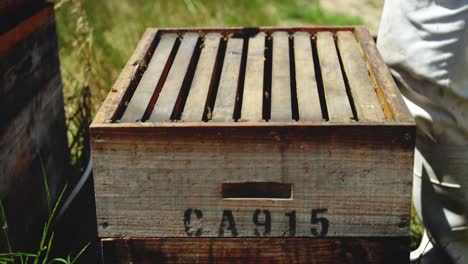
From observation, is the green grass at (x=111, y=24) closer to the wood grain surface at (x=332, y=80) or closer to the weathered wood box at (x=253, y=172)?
the wood grain surface at (x=332, y=80)

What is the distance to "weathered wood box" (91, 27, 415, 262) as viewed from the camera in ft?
6.04

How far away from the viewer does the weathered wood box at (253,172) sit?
1842 mm

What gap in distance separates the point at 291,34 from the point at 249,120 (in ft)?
2.84

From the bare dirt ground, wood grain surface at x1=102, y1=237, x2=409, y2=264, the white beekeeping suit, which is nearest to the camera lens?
wood grain surface at x1=102, y1=237, x2=409, y2=264

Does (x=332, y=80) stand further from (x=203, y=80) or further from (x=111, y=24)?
(x=111, y=24)

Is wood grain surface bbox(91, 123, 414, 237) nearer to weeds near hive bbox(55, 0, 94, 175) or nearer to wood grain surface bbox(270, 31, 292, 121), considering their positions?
wood grain surface bbox(270, 31, 292, 121)

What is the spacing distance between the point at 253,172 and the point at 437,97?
0.77 meters

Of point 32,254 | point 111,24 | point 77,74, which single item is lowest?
point 77,74

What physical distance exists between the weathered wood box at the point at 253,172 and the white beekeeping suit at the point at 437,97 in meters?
0.27

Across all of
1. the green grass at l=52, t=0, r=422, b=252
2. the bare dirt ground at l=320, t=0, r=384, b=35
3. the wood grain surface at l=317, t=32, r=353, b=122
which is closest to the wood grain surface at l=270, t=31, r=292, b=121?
the wood grain surface at l=317, t=32, r=353, b=122

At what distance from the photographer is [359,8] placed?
5.01 meters

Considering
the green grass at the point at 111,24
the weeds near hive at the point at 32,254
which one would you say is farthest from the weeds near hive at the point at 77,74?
the weeds near hive at the point at 32,254

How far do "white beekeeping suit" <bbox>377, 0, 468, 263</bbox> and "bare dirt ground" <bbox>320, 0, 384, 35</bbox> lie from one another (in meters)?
2.41

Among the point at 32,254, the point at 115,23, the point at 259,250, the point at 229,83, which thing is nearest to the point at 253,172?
the point at 259,250
